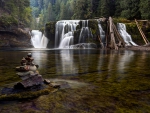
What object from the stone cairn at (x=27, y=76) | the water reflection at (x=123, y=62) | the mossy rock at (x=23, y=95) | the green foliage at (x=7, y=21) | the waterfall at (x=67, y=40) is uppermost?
the green foliage at (x=7, y=21)

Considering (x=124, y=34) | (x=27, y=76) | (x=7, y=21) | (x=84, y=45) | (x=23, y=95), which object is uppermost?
(x=7, y=21)

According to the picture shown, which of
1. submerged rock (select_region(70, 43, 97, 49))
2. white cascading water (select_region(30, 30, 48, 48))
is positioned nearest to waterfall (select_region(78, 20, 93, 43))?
submerged rock (select_region(70, 43, 97, 49))

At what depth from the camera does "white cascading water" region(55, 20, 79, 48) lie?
131 ft

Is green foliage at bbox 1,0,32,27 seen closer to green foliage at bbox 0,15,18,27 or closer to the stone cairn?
green foliage at bbox 0,15,18,27

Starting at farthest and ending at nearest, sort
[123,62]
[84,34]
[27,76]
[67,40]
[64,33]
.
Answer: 1. [64,33]
2. [67,40]
3. [84,34]
4. [123,62]
5. [27,76]

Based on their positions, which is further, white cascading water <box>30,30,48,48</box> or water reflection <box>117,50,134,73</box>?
white cascading water <box>30,30,48,48</box>

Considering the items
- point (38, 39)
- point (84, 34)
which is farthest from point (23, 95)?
point (38, 39)

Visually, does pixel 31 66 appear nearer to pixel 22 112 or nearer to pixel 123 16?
pixel 22 112

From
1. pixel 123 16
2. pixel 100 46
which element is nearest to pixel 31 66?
pixel 100 46

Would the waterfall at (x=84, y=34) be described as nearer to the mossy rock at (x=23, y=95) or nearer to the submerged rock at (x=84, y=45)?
the submerged rock at (x=84, y=45)

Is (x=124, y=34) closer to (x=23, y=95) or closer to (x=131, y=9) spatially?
(x=131, y=9)

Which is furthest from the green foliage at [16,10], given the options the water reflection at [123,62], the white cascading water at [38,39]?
the water reflection at [123,62]

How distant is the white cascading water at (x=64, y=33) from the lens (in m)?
39.8

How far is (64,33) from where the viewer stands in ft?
137
